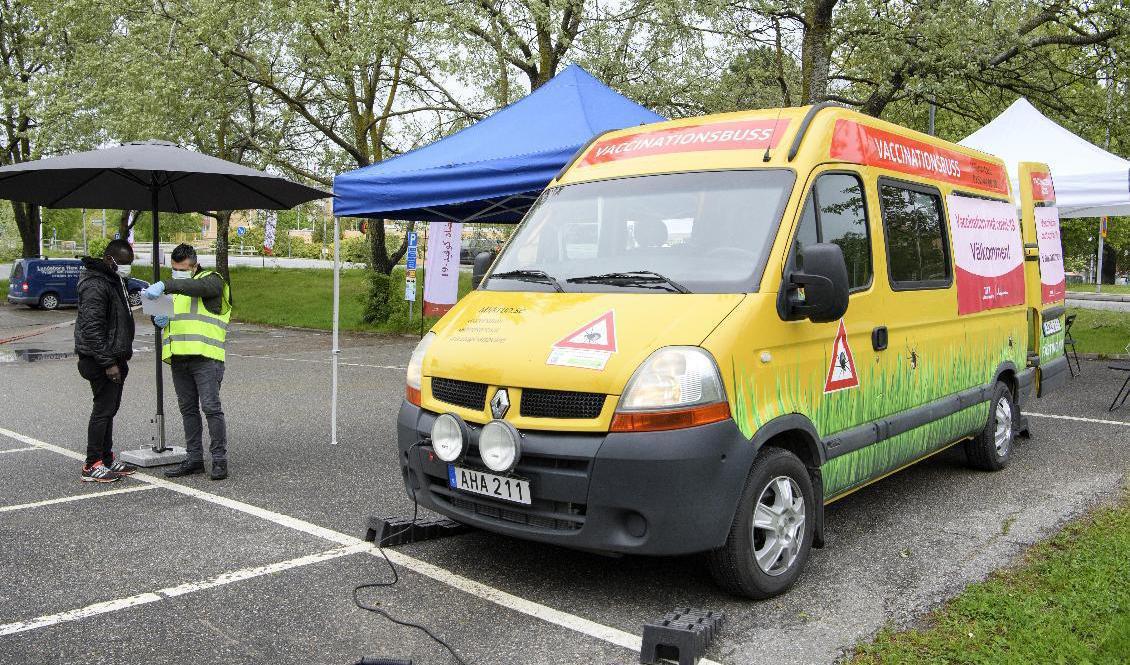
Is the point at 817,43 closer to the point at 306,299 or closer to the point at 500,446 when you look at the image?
the point at 500,446

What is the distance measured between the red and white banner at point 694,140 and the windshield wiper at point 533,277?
914 mm

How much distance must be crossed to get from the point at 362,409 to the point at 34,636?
616cm

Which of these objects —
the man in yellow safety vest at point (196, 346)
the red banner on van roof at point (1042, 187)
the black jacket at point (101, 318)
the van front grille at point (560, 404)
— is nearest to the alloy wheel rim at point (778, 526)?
the van front grille at point (560, 404)

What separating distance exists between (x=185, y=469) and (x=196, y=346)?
3.23 feet

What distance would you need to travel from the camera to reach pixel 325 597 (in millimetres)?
4297

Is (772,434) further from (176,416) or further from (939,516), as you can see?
(176,416)

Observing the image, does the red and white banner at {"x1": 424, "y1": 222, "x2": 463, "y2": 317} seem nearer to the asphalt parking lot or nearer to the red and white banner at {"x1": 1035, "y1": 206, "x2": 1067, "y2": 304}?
the asphalt parking lot

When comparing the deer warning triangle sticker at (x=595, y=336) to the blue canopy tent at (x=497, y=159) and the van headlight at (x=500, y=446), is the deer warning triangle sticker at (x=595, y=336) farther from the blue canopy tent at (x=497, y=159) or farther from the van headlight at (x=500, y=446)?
the blue canopy tent at (x=497, y=159)

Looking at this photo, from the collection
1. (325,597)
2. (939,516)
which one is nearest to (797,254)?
(939,516)

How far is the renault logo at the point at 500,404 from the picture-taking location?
409cm

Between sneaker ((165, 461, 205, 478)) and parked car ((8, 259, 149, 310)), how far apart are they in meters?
25.2

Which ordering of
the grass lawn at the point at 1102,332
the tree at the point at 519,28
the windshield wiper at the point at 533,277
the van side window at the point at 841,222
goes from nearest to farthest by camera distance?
the van side window at the point at 841,222, the windshield wiper at the point at 533,277, the grass lawn at the point at 1102,332, the tree at the point at 519,28

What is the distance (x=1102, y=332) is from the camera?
18.1m

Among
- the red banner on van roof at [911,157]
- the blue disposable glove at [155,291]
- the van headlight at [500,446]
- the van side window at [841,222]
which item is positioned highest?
the red banner on van roof at [911,157]
